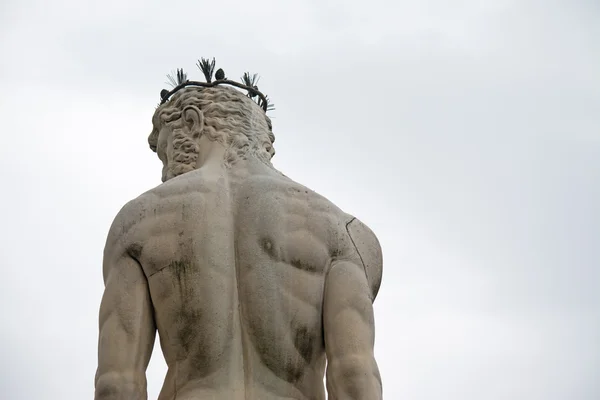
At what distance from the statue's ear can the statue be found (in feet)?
1.96

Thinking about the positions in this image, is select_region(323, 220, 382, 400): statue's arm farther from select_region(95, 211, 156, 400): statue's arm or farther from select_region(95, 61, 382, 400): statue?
select_region(95, 211, 156, 400): statue's arm

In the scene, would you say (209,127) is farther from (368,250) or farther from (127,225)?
(368,250)

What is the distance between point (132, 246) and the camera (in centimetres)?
840

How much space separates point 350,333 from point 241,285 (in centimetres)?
83

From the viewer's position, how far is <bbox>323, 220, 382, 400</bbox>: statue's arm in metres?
8.05

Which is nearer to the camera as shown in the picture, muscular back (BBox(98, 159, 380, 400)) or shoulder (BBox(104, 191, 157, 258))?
muscular back (BBox(98, 159, 380, 400))

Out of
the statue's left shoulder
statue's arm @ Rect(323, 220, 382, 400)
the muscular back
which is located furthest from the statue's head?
statue's arm @ Rect(323, 220, 382, 400)

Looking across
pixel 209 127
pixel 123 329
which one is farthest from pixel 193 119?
pixel 123 329

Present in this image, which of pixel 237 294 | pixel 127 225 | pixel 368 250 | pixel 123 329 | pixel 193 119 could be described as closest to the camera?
pixel 123 329

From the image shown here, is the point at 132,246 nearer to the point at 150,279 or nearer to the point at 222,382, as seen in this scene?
the point at 150,279

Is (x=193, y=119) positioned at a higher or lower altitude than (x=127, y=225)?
higher

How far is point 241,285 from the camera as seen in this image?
832 cm

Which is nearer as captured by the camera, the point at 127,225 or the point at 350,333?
the point at 350,333

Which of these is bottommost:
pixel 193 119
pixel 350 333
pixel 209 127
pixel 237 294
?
pixel 350 333
